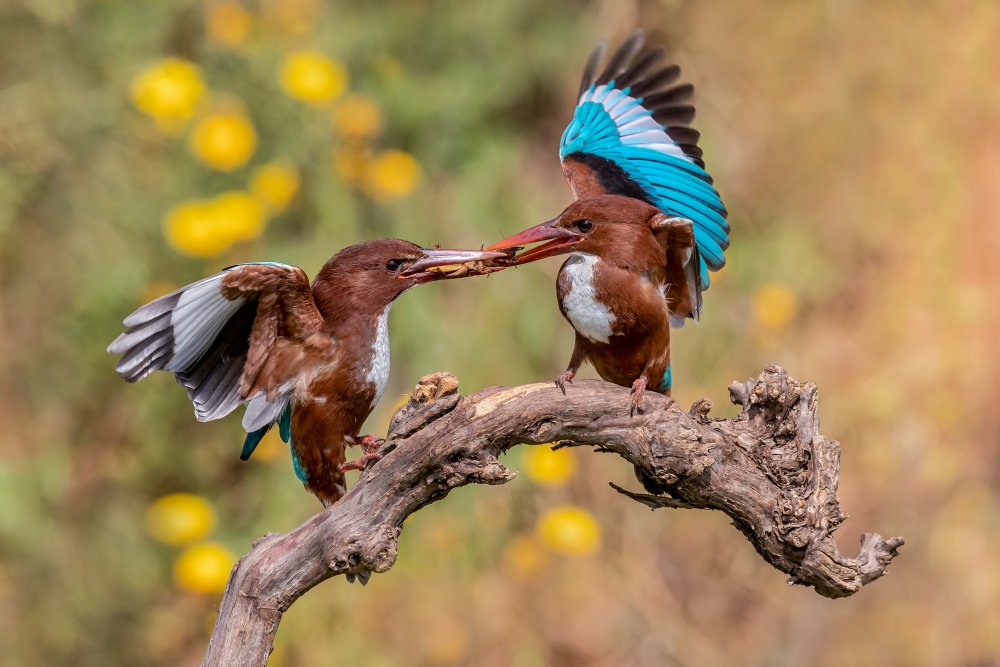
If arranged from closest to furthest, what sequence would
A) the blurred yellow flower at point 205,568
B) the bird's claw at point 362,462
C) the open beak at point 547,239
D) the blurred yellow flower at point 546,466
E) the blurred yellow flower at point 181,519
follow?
the bird's claw at point 362,462 < the open beak at point 547,239 < the blurred yellow flower at point 205,568 < the blurred yellow flower at point 181,519 < the blurred yellow flower at point 546,466

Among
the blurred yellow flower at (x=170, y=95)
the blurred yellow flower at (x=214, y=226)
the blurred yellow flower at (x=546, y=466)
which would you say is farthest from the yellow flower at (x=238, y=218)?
the blurred yellow flower at (x=546, y=466)

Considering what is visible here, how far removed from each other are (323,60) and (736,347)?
5.02 ft

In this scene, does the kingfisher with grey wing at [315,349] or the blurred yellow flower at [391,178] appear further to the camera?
the blurred yellow flower at [391,178]

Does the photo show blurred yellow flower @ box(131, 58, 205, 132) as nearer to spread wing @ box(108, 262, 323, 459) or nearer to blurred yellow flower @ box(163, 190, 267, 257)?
blurred yellow flower @ box(163, 190, 267, 257)

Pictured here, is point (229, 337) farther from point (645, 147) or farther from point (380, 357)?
point (645, 147)

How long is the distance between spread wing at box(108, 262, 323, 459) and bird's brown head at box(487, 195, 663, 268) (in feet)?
1.23

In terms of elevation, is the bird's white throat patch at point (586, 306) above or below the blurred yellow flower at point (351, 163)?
below

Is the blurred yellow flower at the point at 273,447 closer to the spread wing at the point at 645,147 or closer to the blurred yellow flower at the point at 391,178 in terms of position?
the blurred yellow flower at the point at 391,178

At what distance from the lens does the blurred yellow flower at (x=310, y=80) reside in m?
3.54

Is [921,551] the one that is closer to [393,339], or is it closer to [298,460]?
[393,339]

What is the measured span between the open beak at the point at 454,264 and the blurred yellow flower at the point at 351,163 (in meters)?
1.76

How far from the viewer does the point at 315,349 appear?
1970 mm

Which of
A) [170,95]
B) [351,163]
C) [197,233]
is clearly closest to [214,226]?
[197,233]

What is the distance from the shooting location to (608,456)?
3.82m
